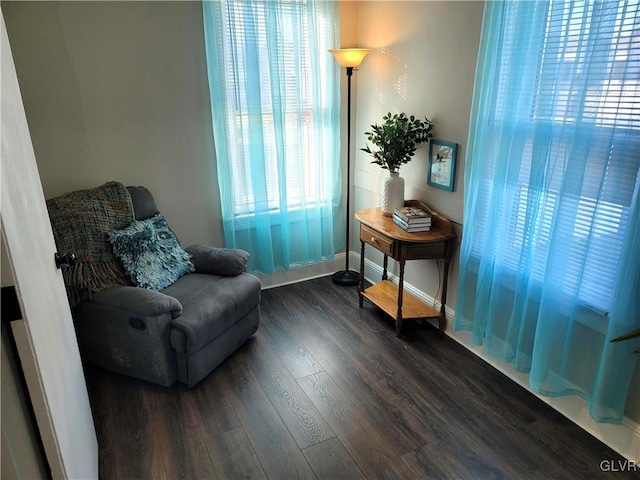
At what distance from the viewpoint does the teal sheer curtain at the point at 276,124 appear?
10.3 feet

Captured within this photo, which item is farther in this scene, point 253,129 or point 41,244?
point 253,129

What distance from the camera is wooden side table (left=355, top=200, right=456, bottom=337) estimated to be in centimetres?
284

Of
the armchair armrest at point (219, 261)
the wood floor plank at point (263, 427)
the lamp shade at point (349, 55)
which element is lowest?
the wood floor plank at point (263, 427)

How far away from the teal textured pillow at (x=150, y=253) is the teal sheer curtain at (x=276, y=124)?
57cm

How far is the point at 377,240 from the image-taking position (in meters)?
3.06

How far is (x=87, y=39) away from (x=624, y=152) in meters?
2.93

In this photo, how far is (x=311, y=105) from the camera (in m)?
3.50

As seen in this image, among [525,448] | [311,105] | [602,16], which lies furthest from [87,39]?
[525,448]

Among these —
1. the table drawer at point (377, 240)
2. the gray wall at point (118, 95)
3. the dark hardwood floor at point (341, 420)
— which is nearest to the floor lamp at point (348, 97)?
the table drawer at point (377, 240)

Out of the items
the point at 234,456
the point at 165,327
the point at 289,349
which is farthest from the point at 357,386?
the point at 165,327

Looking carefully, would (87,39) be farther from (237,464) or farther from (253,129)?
(237,464)

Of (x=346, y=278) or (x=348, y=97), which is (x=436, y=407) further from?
(x=348, y=97)

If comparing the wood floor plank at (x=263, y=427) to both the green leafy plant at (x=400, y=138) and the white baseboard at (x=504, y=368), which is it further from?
the green leafy plant at (x=400, y=138)

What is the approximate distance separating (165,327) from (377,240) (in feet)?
4.68
